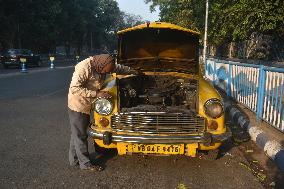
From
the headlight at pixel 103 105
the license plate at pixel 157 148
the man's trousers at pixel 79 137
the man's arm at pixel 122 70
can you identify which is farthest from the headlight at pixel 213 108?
the man's trousers at pixel 79 137

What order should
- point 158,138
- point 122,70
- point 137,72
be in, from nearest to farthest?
point 158,138 → point 122,70 → point 137,72

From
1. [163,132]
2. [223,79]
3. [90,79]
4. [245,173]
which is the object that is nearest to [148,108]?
[163,132]

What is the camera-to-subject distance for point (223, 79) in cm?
1250

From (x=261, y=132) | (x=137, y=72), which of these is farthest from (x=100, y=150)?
(x=261, y=132)

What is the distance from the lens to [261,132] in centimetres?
645

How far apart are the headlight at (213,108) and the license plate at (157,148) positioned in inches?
24.1

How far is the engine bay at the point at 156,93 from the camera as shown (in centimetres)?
510

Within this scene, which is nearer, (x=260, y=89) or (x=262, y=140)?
(x=262, y=140)

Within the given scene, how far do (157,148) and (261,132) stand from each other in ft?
8.88

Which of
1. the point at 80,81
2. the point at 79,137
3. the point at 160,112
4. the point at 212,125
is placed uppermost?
the point at 80,81

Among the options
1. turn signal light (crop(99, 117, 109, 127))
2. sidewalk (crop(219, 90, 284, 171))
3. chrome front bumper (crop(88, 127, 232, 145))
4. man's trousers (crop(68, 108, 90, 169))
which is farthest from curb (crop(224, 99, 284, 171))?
man's trousers (crop(68, 108, 90, 169))

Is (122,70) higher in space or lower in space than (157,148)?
higher

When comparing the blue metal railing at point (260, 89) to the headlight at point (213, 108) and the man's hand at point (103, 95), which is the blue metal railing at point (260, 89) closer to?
the headlight at point (213, 108)

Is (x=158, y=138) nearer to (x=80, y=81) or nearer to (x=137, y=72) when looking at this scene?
(x=80, y=81)
